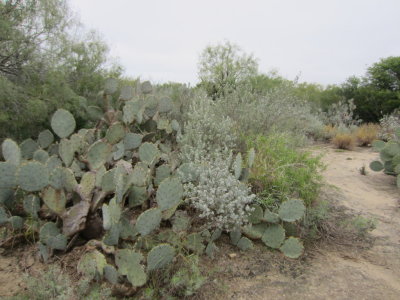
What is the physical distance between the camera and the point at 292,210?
108 inches

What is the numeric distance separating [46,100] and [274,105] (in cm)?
305

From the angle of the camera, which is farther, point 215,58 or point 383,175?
point 215,58

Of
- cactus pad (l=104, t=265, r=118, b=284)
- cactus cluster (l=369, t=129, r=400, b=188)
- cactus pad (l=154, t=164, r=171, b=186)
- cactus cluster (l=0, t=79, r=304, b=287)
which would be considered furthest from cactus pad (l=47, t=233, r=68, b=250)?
cactus cluster (l=369, t=129, r=400, b=188)

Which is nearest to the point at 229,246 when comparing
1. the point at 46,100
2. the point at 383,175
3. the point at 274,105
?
the point at 274,105

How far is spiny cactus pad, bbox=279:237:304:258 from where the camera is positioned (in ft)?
8.71

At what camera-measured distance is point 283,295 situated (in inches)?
88.7

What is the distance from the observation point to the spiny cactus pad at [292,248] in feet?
8.71

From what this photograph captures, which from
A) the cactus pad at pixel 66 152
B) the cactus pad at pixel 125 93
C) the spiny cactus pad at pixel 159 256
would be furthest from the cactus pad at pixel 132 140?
the spiny cactus pad at pixel 159 256

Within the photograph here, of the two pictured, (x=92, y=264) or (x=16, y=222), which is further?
(x=16, y=222)

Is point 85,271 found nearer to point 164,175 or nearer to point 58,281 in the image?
point 58,281

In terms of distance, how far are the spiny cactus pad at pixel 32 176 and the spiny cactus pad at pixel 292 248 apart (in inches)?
75.4

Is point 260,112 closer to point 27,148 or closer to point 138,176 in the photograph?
point 138,176

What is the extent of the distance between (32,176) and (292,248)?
2067 millimetres

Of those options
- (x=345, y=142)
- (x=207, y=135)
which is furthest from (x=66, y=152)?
(x=345, y=142)
